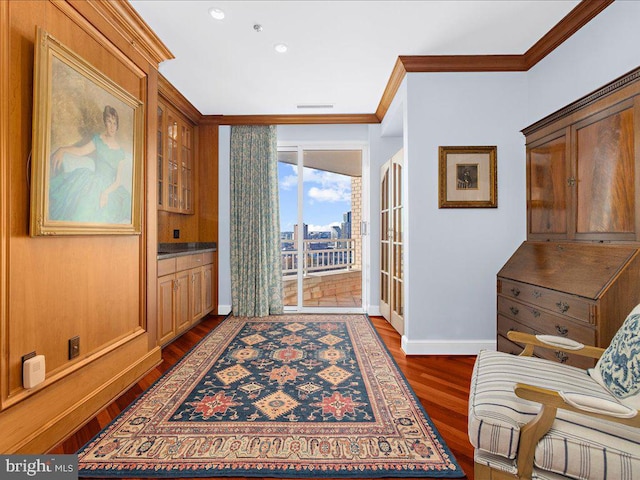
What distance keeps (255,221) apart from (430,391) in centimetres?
302

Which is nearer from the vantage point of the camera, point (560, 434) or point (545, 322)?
point (560, 434)

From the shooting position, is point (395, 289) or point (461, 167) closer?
point (461, 167)

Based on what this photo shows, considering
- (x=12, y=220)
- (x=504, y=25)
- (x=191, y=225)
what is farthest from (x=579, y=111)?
(x=191, y=225)

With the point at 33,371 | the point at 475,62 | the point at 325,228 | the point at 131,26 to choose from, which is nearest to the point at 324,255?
the point at 325,228

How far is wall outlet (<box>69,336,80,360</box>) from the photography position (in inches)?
71.9

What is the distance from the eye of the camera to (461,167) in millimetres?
2992

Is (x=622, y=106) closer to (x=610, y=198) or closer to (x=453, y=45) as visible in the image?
(x=610, y=198)

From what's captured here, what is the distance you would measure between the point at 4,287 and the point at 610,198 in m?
3.34

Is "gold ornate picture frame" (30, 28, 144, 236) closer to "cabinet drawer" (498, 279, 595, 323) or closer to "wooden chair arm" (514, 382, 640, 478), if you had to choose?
"wooden chair arm" (514, 382, 640, 478)

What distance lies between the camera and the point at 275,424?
1.87 meters

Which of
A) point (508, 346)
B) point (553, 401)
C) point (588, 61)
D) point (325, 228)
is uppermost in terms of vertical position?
point (588, 61)

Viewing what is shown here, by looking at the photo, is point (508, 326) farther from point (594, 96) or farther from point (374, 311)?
point (374, 311)

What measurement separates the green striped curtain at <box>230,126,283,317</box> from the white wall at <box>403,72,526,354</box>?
205 centimetres

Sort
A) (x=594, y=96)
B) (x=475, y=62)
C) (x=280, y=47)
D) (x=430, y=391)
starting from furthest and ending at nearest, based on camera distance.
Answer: (x=475, y=62), (x=280, y=47), (x=430, y=391), (x=594, y=96)
